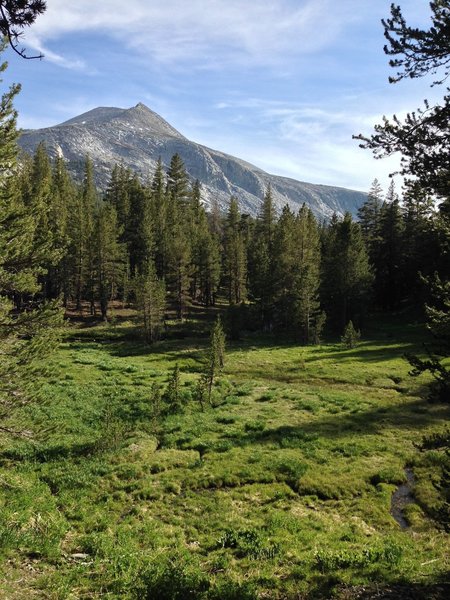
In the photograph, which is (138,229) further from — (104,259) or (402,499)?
(402,499)

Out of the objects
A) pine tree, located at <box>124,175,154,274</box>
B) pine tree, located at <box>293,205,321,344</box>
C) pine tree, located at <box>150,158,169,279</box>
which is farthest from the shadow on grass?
pine tree, located at <box>124,175,154,274</box>

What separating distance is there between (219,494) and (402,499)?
Result: 7.92 meters

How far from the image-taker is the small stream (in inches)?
665

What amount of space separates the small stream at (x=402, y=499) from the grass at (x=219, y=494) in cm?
31

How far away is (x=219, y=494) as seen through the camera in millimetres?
17672

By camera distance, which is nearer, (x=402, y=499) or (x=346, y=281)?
(x=402, y=499)

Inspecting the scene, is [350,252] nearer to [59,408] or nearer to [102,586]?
[59,408]

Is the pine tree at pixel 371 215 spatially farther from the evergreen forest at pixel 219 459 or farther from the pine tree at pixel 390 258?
the evergreen forest at pixel 219 459

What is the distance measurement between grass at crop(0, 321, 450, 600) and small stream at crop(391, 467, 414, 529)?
1.02 feet

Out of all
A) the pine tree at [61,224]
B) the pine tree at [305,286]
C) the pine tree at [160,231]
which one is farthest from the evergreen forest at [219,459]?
the pine tree at [160,231]

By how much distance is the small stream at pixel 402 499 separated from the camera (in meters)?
16.9

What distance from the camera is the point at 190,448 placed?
2259 centimetres

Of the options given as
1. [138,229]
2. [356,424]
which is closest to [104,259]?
[138,229]

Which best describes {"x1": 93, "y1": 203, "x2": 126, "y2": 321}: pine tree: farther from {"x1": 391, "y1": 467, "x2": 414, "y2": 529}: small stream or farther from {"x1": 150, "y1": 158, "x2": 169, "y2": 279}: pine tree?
{"x1": 391, "y1": 467, "x2": 414, "y2": 529}: small stream
